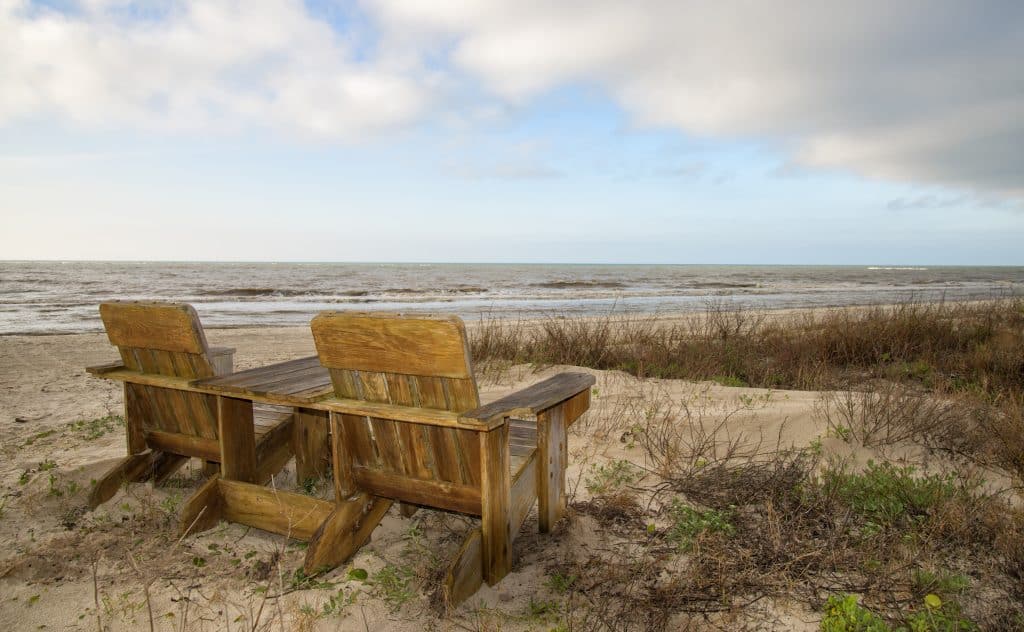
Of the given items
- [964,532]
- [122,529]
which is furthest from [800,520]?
[122,529]

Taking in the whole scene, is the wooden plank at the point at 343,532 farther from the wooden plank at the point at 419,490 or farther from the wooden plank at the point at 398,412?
the wooden plank at the point at 398,412

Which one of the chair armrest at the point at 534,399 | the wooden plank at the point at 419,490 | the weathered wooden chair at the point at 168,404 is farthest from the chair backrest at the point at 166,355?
the chair armrest at the point at 534,399

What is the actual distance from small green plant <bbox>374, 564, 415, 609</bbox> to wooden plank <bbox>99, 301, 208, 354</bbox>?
144 cm

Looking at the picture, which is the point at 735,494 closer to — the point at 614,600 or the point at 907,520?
the point at 907,520

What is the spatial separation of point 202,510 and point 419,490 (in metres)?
1.27

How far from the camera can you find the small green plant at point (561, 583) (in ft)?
8.06

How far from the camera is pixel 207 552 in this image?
2.88 meters

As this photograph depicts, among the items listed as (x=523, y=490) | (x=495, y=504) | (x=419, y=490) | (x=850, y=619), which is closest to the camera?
(x=850, y=619)

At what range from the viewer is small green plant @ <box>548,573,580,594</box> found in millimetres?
2457

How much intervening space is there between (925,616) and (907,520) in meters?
0.83

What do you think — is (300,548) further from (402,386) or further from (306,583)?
(402,386)

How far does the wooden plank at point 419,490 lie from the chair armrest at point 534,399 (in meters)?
0.45

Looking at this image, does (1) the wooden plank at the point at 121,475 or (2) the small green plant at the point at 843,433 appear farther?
(2) the small green plant at the point at 843,433

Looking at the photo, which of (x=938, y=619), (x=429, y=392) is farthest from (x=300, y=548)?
(x=938, y=619)
